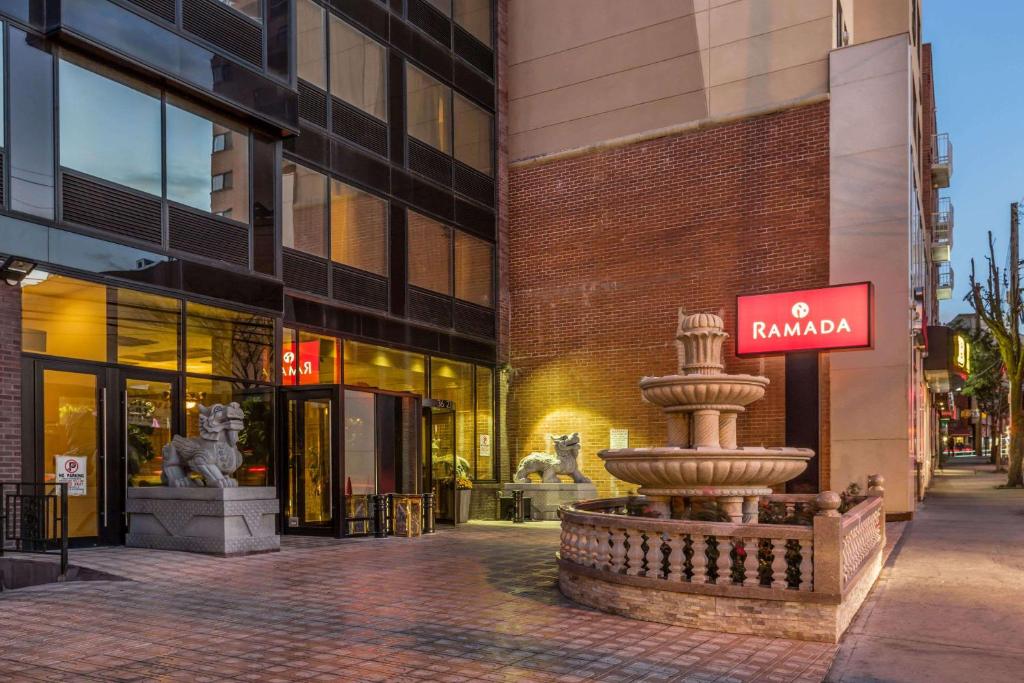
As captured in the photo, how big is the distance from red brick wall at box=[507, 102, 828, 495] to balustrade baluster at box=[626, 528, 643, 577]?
40.0 feet

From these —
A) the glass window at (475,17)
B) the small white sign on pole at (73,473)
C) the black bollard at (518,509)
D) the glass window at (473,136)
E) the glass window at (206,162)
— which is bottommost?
the black bollard at (518,509)

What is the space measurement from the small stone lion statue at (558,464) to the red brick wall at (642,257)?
1.68 m

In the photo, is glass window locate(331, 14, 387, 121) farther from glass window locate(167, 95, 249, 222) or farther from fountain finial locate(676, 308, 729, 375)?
fountain finial locate(676, 308, 729, 375)

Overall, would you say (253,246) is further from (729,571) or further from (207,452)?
(729,571)

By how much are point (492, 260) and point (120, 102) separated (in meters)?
11.7

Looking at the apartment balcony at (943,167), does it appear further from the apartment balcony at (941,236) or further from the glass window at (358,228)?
the glass window at (358,228)

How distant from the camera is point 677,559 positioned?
8633mm

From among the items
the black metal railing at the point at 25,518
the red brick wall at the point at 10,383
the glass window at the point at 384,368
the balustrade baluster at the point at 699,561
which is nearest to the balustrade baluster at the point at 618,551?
the balustrade baluster at the point at 699,561

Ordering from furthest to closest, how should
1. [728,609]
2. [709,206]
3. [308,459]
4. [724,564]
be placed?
1. [709,206]
2. [308,459]
3. [724,564]
4. [728,609]

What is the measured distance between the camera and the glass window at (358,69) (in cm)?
1942

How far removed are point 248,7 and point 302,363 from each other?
6.75m

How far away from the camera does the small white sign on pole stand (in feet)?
43.0

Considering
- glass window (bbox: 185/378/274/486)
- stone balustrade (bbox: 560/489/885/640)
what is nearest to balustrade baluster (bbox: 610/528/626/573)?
stone balustrade (bbox: 560/489/885/640)

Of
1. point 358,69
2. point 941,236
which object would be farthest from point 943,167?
point 358,69
